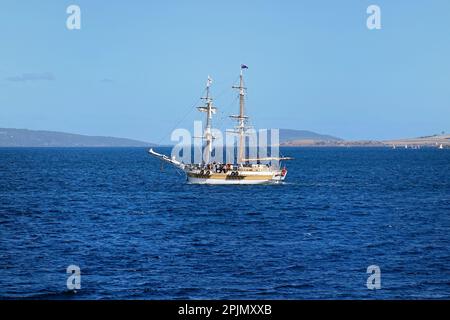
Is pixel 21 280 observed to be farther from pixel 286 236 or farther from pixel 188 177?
pixel 188 177

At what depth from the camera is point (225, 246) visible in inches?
1775

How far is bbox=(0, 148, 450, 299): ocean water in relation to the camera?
105 ft

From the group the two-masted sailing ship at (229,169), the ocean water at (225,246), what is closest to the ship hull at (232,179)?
the two-masted sailing ship at (229,169)

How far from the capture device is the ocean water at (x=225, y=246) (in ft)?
105

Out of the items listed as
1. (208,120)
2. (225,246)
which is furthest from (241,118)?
(225,246)

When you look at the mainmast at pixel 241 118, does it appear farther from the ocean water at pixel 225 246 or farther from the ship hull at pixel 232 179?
the ocean water at pixel 225 246

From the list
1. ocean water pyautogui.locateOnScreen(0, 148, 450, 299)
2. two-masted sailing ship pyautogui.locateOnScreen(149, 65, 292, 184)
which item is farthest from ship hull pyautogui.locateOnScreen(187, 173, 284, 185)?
ocean water pyautogui.locateOnScreen(0, 148, 450, 299)

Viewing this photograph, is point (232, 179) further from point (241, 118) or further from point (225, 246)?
point (225, 246)

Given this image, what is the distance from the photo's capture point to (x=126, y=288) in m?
31.8

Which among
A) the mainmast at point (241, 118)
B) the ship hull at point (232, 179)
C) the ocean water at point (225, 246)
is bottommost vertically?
the ocean water at point (225, 246)

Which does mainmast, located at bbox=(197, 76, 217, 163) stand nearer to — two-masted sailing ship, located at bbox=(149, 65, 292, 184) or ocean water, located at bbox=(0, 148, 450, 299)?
two-masted sailing ship, located at bbox=(149, 65, 292, 184)

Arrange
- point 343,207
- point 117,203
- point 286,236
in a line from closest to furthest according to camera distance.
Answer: point 286,236
point 343,207
point 117,203
